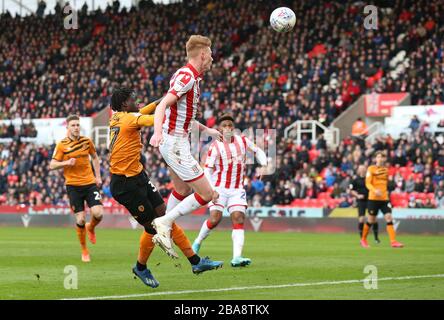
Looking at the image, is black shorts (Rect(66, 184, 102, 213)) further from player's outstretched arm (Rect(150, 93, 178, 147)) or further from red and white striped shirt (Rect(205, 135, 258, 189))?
player's outstretched arm (Rect(150, 93, 178, 147))

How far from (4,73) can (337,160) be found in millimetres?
22982

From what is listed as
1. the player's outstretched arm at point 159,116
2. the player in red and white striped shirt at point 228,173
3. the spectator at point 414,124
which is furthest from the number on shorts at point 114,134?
the spectator at point 414,124

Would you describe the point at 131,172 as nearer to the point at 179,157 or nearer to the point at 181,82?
the point at 179,157

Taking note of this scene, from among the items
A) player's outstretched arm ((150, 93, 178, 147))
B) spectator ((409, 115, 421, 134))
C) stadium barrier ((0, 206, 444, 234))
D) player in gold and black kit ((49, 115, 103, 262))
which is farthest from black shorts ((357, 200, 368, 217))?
player's outstretched arm ((150, 93, 178, 147))

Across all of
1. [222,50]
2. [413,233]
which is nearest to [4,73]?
[222,50]

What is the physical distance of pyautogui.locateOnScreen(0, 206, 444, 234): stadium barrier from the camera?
30328 mm

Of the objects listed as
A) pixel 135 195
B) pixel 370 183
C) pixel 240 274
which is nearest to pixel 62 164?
pixel 240 274

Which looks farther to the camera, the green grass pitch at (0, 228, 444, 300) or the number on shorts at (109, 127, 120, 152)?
the number on shorts at (109, 127, 120, 152)

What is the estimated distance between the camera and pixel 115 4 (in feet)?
162

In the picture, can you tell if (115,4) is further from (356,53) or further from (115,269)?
(115,269)

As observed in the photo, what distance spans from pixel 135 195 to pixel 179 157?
69cm

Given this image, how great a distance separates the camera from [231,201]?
1609 centimetres

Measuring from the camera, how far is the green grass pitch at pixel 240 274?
10.6 meters

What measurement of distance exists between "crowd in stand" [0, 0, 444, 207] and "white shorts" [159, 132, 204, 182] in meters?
19.9
